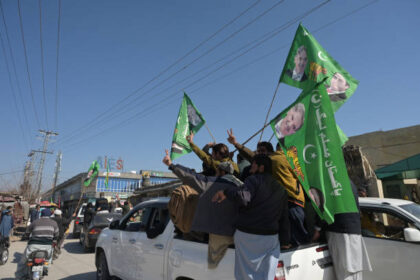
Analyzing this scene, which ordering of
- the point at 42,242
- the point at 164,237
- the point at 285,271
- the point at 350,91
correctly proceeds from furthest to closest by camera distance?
1. the point at 42,242
2. the point at 350,91
3. the point at 164,237
4. the point at 285,271

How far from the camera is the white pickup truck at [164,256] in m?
2.66

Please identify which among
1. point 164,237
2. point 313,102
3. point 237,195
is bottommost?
point 164,237

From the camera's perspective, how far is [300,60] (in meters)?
4.55

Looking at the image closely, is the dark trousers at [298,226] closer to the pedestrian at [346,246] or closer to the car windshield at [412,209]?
the pedestrian at [346,246]

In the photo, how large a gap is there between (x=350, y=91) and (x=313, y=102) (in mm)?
1863

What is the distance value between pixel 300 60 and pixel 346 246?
3.09 meters

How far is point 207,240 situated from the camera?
3023 mm

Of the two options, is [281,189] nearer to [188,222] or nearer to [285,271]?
[285,271]

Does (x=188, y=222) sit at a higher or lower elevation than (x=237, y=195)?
lower

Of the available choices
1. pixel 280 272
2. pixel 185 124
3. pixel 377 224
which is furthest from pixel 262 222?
pixel 185 124

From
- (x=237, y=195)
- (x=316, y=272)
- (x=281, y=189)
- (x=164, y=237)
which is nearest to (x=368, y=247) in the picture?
(x=316, y=272)

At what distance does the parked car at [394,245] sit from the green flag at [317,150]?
55.8 inches

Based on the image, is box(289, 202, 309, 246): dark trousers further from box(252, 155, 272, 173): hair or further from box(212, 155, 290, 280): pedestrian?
box(252, 155, 272, 173): hair

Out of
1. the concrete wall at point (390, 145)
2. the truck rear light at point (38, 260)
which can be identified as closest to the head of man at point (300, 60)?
the truck rear light at point (38, 260)
